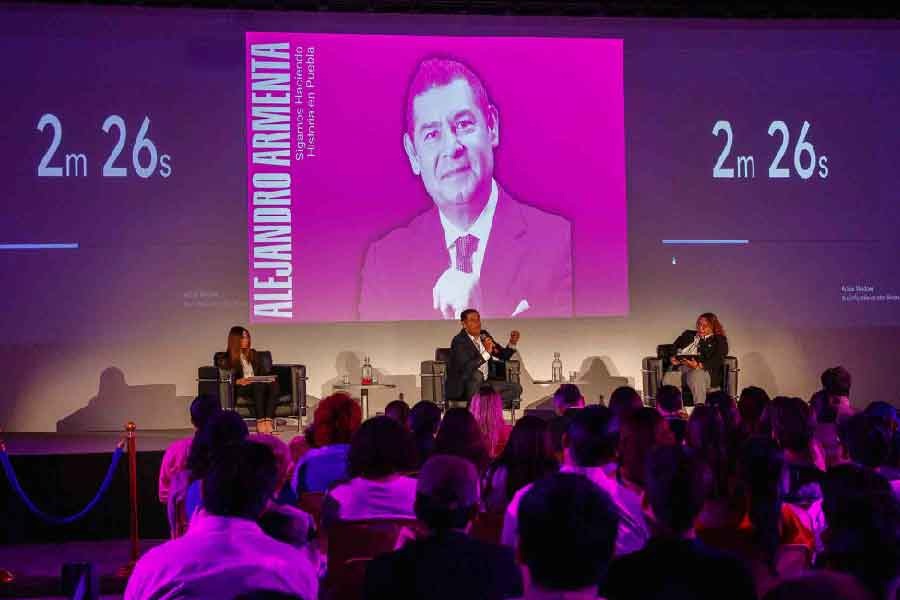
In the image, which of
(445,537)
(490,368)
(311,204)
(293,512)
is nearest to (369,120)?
(311,204)

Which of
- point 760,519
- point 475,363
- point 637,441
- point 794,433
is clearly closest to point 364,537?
point 760,519

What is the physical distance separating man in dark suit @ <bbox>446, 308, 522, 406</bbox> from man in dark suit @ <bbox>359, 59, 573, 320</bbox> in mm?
547

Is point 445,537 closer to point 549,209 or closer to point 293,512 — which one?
point 293,512

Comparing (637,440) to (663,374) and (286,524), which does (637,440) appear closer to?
(286,524)

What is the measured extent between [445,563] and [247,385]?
666 centimetres

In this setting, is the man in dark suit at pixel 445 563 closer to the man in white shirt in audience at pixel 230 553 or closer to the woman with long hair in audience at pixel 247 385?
the man in white shirt in audience at pixel 230 553

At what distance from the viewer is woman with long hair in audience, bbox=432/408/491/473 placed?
361 cm

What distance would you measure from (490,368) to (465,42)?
3086 millimetres

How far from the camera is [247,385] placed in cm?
837

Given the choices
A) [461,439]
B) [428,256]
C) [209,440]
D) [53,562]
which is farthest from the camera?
[428,256]

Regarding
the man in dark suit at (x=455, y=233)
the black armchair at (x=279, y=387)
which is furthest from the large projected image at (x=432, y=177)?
the black armchair at (x=279, y=387)

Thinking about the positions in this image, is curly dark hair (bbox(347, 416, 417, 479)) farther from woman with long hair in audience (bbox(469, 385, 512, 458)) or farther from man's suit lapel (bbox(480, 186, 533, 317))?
man's suit lapel (bbox(480, 186, 533, 317))

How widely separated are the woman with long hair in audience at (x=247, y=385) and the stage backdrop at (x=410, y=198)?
0.75m

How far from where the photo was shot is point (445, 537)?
1.99 m
